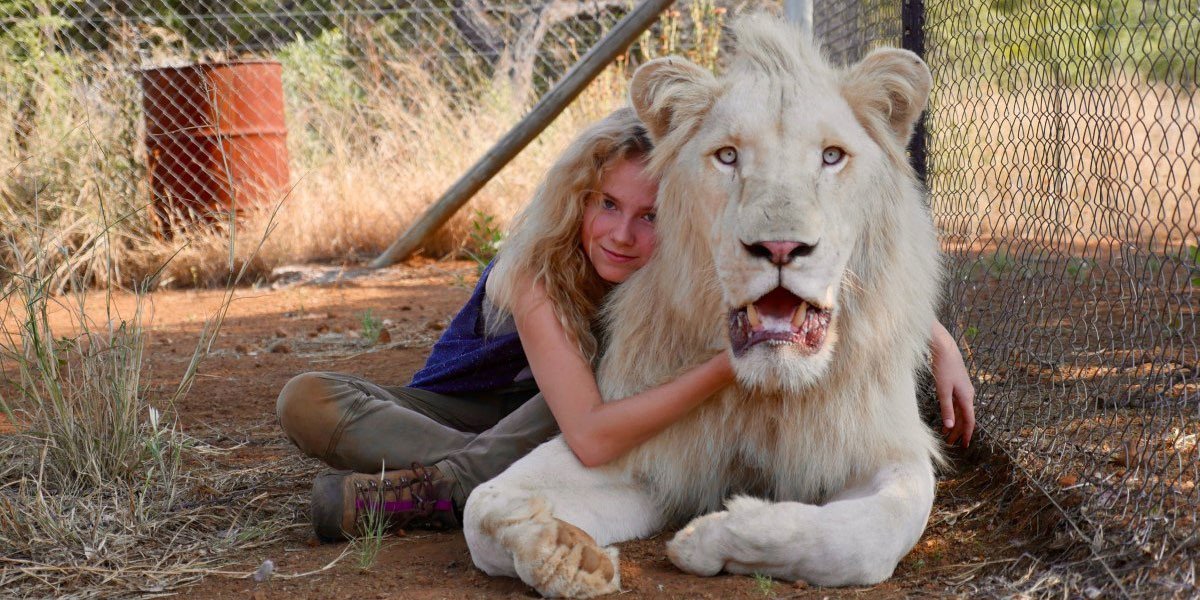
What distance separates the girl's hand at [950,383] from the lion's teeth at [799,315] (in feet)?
3.13

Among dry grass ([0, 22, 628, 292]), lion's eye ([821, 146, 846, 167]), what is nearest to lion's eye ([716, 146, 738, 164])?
lion's eye ([821, 146, 846, 167])

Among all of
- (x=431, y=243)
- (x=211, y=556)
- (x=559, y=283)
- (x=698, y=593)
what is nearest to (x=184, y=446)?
(x=211, y=556)

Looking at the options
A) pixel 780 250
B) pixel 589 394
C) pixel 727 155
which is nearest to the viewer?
pixel 780 250

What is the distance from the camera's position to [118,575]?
2852mm

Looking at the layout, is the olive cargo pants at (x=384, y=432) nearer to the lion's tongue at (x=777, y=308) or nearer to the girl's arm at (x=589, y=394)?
the girl's arm at (x=589, y=394)

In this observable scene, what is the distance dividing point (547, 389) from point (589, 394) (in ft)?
0.44

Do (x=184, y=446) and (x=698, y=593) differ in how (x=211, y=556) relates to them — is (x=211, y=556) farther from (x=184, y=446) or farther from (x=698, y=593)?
(x=698, y=593)

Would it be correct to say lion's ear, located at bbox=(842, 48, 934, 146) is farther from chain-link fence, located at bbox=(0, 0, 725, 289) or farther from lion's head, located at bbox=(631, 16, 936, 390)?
chain-link fence, located at bbox=(0, 0, 725, 289)

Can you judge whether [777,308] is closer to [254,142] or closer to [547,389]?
[547,389]

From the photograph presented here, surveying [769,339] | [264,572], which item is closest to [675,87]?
[769,339]

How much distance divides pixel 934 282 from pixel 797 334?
0.70 m

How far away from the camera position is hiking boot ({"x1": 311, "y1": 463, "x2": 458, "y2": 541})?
3.11 meters

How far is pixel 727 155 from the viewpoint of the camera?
271 centimetres

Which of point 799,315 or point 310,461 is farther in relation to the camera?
point 310,461
